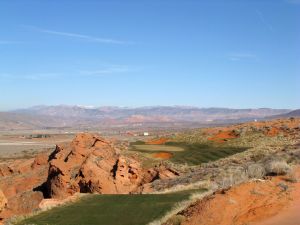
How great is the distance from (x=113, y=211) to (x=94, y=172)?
33.4 ft

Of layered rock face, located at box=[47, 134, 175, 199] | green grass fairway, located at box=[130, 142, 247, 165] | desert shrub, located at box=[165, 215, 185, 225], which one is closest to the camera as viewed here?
desert shrub, located at box=[165, 215, 185, 225]

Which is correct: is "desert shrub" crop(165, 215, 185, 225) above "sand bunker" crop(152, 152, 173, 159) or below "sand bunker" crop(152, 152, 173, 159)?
above

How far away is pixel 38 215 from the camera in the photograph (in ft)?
74.2

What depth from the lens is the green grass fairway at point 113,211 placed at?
770 inches

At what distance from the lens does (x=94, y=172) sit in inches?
1222

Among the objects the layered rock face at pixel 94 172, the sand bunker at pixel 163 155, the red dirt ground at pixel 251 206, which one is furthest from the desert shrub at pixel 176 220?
the sand bunker at pixel 163 155

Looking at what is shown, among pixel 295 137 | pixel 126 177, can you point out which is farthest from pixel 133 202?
pixel 295 137

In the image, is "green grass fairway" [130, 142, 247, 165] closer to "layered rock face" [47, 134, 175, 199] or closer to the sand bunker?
the sand bunker

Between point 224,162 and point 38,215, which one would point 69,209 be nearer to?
point 38,215

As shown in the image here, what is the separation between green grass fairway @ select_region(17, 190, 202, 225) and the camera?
64.1 ft

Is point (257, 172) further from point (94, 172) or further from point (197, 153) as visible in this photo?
point (197, 153)

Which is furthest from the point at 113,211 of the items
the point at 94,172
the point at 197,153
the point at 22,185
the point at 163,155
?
the point at 197,153

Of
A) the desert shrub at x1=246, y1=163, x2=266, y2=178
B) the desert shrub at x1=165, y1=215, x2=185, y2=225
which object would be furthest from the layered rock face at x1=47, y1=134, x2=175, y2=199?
the desert shrub at x1=165, y1=215, x2=185, y2=225

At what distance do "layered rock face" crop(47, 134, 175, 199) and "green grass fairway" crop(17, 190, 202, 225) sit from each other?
6204mm
